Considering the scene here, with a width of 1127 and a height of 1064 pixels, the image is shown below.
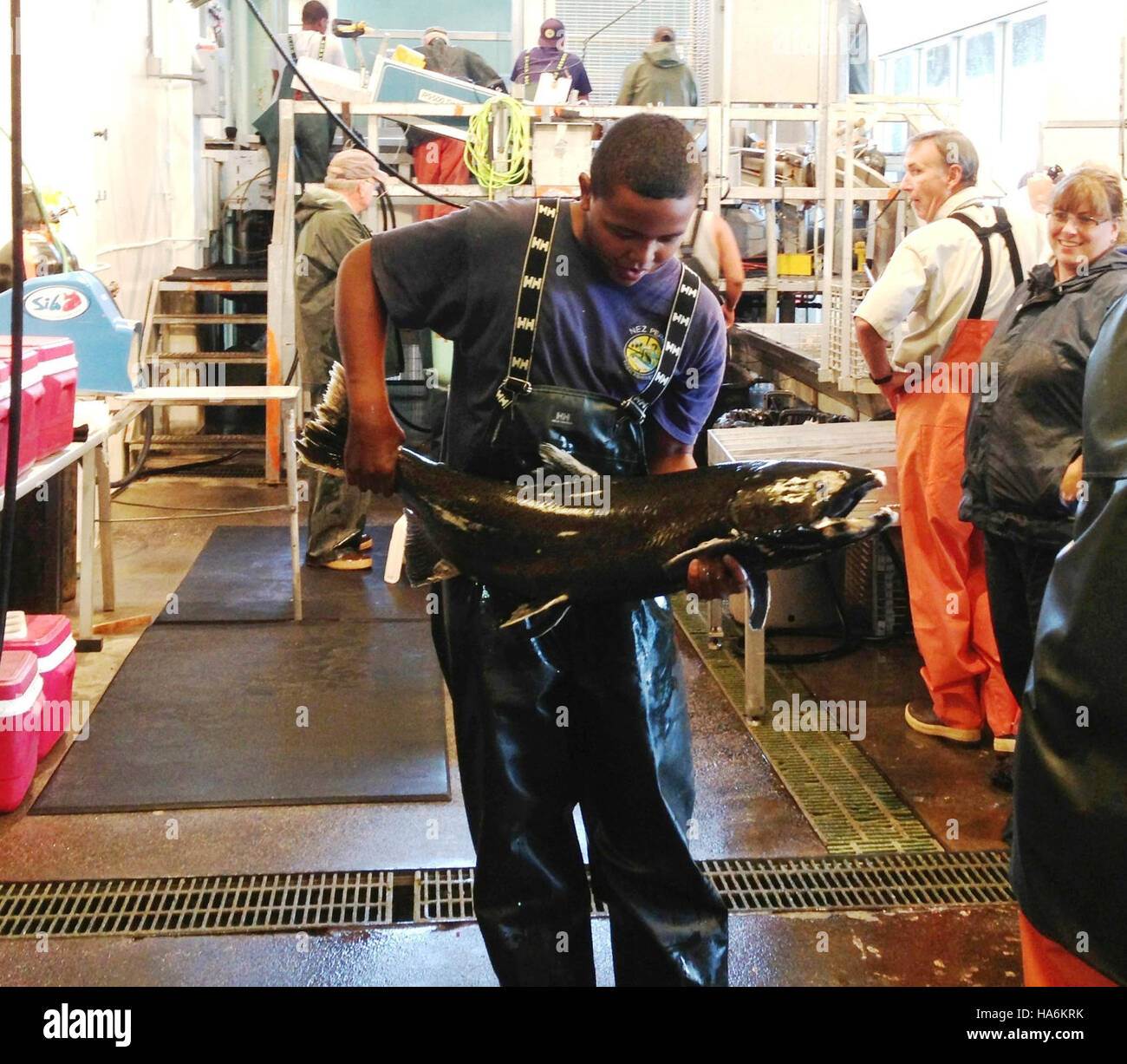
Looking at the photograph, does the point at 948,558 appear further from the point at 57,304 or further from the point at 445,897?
the point at 57,304

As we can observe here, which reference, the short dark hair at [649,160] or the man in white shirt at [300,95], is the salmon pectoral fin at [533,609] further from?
the man in white shirt at [300,95]

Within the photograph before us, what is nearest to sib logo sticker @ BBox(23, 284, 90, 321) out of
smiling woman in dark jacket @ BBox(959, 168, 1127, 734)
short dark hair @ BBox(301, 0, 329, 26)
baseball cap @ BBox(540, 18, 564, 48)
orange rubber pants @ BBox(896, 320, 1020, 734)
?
orange rubber pants @ BBox(896, 320, 1020, 734)

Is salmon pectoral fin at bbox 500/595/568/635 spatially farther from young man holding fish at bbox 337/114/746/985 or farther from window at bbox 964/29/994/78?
window at bbox 964/29/994/78

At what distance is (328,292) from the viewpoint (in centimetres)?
674

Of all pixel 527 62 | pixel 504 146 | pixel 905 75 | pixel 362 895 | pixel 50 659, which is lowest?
pixel 362 895

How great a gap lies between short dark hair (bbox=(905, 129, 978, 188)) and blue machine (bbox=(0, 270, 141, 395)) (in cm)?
354

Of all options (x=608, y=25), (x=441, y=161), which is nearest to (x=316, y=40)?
(x=441, y=161)

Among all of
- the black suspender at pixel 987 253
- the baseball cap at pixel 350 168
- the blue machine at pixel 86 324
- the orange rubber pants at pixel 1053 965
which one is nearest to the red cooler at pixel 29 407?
the blue machine at pixel 86 324

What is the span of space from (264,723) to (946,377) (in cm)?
279

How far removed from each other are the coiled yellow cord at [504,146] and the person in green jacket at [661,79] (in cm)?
154

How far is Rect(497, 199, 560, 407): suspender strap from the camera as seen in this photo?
2354mm

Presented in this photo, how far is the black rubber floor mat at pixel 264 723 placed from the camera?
4.26 m
